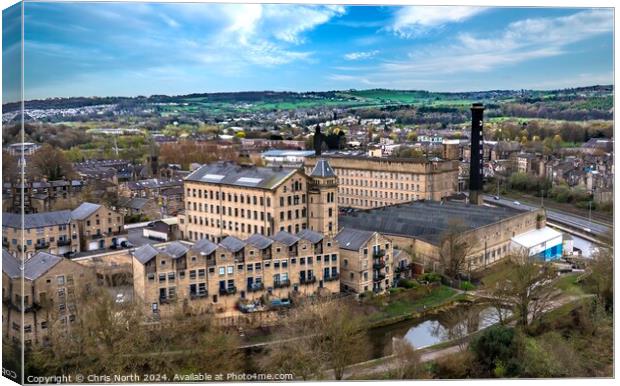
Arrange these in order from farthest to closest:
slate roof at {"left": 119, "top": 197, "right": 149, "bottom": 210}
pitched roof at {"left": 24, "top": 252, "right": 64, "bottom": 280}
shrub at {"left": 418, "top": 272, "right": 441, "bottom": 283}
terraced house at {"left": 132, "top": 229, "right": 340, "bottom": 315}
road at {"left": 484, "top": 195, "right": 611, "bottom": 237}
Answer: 1. slate roof at {"left": 119, "top": 197, "right": 149, "bottom": 210}
2. road at {"left": 484, "top": 195, "right": 611, "bottom": 237}
3. shrub at {"left": 418, "top": 272, "right": 441, "bottom": 283}
4. terraced house at {"left": 132, "top": 229, "right": 340, "bottom": 315}
5. pitched roof at {"left": 24, "top": 252, "right": 64, "bottom": 280}

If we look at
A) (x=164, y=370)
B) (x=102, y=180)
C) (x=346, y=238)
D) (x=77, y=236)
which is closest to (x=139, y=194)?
(x=102, y=180)

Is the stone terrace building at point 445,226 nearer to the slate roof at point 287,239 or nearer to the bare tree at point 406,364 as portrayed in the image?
the slate roof at point 287,239

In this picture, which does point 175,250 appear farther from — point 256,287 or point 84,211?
point 84,211

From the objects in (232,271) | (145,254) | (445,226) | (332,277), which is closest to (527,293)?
(332,277)

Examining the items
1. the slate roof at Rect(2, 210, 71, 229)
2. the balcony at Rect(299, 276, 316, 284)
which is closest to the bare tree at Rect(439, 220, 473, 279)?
the balcony at Rect(299, 276, 316, 284)

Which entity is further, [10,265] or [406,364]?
[10,265]

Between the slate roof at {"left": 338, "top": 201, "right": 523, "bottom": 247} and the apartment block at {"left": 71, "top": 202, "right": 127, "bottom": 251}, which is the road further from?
the apartment block at {"left": 71, "top": 202, "right": 127, "bottom": 251}

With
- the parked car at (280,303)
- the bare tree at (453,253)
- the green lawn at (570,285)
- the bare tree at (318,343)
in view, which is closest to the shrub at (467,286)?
the bare tree at (453,253)
